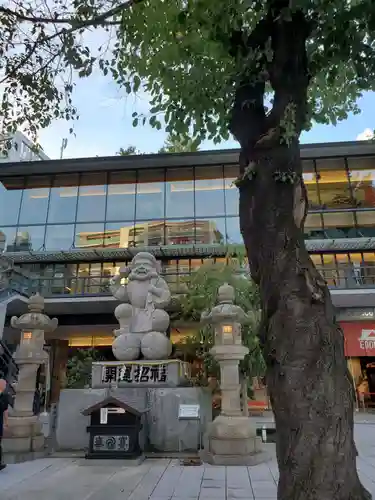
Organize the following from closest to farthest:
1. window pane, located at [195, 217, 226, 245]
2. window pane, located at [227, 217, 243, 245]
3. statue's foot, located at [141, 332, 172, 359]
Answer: statue's foot, located at [141, 332, 172, 359] → window pane, located at [227, 217, 243, 245] → window pane, located at [195, 217, 226, 245]

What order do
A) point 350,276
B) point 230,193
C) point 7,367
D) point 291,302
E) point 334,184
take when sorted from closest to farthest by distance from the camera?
point 291,302, point 7,367, point 350,276, point 230,193, point 334,184

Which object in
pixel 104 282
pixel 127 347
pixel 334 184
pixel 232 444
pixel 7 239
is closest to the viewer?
pixel 232 444

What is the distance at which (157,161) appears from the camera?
21047mm

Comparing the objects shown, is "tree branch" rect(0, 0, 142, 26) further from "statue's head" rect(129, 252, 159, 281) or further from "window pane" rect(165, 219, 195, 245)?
"window pane" rect(165, 219, 195, 245)

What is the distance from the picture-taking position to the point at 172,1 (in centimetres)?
473

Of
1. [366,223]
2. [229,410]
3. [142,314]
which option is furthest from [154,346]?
[366,223]

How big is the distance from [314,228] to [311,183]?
8.53 feet

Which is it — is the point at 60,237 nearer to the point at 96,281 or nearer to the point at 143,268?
the point at 96,281

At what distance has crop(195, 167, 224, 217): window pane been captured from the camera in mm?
20078

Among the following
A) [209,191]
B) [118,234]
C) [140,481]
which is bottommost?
[140,481]

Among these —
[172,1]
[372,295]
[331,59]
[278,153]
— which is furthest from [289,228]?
[372,295]

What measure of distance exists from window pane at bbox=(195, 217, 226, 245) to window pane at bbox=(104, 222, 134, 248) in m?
3.27

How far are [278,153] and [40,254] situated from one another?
17.8 meters

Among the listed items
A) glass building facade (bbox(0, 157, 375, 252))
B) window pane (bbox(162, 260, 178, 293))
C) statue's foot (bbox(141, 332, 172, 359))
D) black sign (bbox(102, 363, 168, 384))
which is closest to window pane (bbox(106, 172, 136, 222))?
glass building facade (bbox(0, 157, 375, 252))
